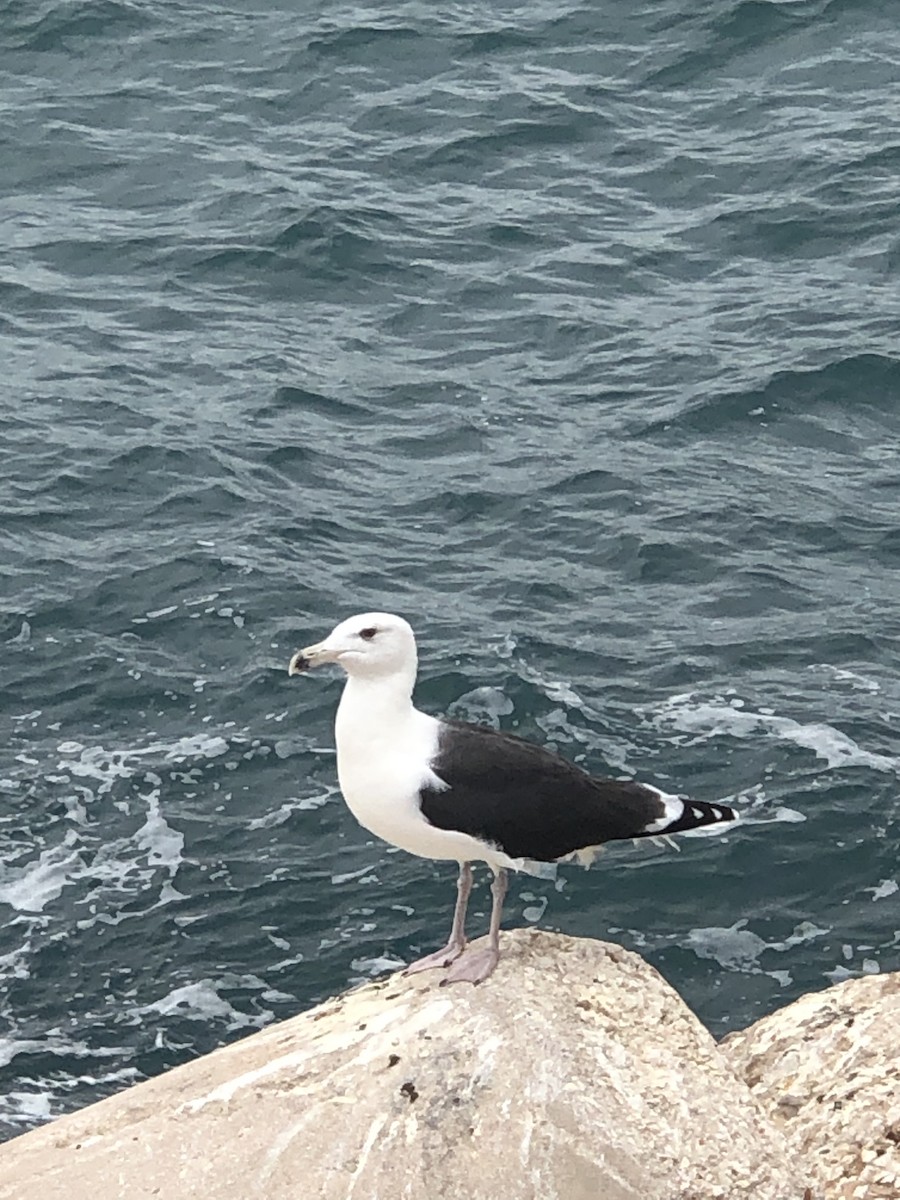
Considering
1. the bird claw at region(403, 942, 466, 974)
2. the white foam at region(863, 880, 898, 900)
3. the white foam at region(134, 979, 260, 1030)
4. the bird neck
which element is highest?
the bird neck

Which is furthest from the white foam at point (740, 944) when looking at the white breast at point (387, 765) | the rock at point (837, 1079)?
the white breast at point (387, 765)

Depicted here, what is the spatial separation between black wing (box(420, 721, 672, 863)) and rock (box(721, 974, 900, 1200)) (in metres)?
1.14

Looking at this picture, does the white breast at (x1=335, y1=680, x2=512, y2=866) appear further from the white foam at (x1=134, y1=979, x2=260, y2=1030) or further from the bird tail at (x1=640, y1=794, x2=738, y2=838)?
the white foam at (x1=134, y1=979, x2=260, y2=1030)

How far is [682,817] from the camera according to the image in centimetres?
907

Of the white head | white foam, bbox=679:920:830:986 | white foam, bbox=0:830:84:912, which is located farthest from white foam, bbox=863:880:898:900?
the white head

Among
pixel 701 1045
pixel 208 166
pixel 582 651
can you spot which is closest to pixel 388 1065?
pixel 701 1045

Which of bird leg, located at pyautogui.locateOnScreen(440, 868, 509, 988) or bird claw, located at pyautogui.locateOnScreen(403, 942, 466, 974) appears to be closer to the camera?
bird leg, located at pyautogui.locateOnScreen(440, 868, 509, 988)

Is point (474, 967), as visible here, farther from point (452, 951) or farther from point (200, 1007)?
point (200, 1007)

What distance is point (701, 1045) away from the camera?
827cm

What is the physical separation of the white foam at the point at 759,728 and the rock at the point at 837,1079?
172 inches

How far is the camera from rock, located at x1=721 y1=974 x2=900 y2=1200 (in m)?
8.00

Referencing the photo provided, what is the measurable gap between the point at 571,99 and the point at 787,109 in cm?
260

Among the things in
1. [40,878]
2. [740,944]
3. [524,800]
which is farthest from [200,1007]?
[524,800]

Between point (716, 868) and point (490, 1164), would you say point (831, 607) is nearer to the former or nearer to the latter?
point (716, 868)
